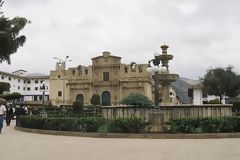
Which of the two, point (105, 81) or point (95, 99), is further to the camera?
point (105, 81)

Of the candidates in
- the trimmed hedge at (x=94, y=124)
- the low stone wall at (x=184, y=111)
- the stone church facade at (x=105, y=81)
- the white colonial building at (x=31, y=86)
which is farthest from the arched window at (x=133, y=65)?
the trimmed hedge at (x=94, y=124)

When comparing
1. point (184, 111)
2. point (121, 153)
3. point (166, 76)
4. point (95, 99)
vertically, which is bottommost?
point (121, 153)

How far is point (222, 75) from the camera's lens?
48.0m

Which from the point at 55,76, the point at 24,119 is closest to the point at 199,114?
the point at 24,119

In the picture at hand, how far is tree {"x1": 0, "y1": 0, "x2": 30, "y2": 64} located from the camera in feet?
36.0

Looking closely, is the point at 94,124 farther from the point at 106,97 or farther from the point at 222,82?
the point at 106,97

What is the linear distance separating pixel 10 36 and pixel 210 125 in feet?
25.7

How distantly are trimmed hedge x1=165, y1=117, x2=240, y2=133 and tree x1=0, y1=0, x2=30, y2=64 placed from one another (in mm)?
6544

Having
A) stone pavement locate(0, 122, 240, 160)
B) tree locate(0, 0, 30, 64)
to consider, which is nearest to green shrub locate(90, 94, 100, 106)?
tree locate(0, 0, 30, 64)

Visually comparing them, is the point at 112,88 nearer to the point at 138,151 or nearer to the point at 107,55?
the point at 107,55

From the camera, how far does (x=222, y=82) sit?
48.0m

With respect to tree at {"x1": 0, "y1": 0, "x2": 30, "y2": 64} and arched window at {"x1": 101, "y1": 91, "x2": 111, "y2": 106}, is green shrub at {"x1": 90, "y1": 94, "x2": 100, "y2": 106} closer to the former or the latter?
arched window at {"x1": 101, "y1": 91, "x2": 111, "y2": 106}

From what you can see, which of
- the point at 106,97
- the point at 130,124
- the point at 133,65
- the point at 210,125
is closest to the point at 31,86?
the point at 106,97

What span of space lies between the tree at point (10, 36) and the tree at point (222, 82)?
39.1 metres
